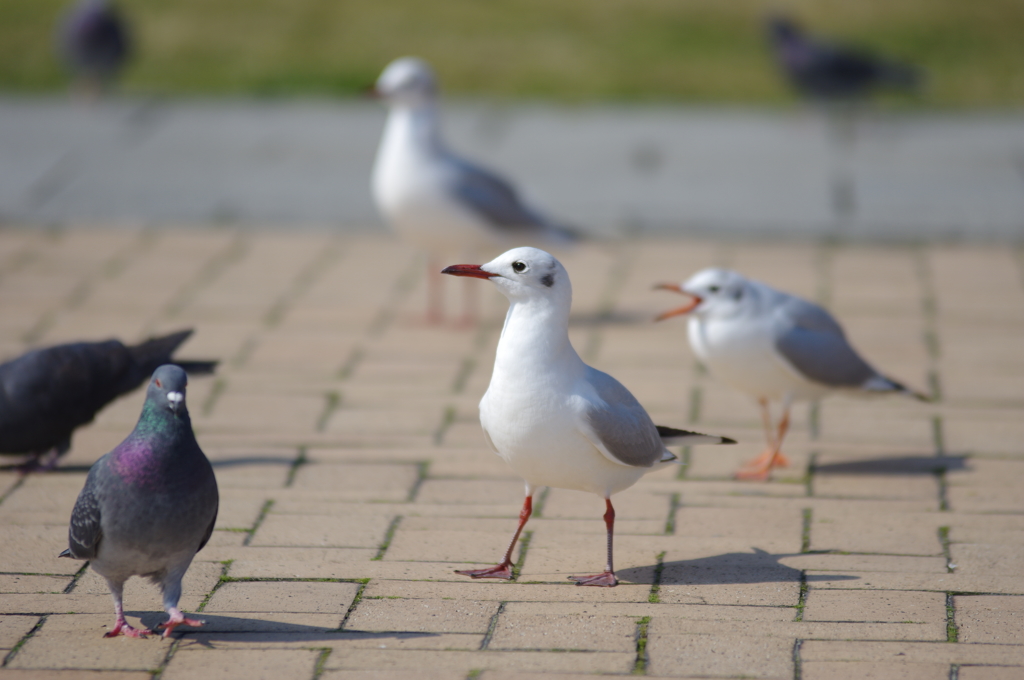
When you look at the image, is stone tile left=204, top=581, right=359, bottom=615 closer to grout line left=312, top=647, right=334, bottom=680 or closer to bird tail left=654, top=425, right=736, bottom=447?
grout line left=312, top=647, right=334, bottom=680

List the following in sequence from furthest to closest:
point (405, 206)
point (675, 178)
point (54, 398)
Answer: point (675, 178)
point (405, 206)
point (54, 398)

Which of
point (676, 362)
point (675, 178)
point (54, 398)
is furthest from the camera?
point (675, 178)

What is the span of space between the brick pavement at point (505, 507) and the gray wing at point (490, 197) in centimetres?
59

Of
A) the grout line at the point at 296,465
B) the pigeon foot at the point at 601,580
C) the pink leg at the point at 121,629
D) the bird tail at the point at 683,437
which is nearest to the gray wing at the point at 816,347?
the bird tail at the point at 683,437

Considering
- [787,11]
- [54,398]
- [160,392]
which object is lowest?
[787,11]

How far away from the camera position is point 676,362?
20.8ft

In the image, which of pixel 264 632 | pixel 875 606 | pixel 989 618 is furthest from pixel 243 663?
pixel 989 618

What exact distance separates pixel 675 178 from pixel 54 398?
618cm

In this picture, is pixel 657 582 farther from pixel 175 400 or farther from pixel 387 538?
pixel 175 400

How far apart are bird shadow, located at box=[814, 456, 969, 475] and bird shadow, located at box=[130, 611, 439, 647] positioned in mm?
2085

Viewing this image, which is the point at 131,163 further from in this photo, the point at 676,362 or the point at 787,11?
the point at 787,11

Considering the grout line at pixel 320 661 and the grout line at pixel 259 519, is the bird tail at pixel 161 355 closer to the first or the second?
the grout line at pixel 259 519

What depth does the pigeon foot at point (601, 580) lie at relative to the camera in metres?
3.89

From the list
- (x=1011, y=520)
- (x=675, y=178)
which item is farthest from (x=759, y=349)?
(x=675, y=178)
